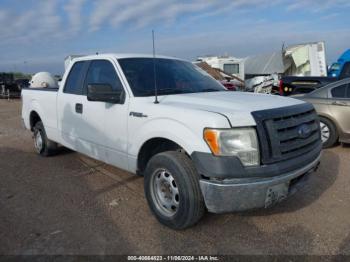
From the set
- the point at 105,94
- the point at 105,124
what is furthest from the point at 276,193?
the point at 105,124

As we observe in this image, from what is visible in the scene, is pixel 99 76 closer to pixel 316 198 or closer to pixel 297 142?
pixel 297 142

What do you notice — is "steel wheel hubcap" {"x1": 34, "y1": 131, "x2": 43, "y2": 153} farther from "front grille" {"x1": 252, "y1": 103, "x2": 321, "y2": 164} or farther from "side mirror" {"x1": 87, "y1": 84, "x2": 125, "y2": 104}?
"front grille" {"x1": 252, "y1": 103, "x2": 321, "y2": 164}

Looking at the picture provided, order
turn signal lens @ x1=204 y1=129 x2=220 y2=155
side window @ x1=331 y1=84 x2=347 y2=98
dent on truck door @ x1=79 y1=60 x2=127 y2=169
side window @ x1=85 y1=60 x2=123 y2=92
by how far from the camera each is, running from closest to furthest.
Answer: turn signal lens @ x1=204 y1=129 x2=220 y2=155, dent on truck door @ x1=79 y1=60 x2=127 y2=169, side window @ x1=85 y1=60 x2=123 y2=92, side window @ x1=331 y1=84 x2=347 y2=98

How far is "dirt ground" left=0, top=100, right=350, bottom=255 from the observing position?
3422mm

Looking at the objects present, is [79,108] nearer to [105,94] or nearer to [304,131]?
[105,94]

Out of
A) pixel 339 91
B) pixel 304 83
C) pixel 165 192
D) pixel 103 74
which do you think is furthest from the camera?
pixel 304 83

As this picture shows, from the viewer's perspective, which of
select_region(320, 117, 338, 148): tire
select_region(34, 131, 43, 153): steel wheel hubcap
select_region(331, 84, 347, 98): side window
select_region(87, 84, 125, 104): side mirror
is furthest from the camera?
select_region(331, 84, 347, 98): side window

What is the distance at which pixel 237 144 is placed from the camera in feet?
10.6

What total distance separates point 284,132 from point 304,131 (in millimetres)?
382

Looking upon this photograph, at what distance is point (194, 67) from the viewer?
5.34m

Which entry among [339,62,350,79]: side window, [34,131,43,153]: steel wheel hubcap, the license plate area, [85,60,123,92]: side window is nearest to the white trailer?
[339,62,350,79]: side window

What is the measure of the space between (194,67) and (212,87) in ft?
2.03

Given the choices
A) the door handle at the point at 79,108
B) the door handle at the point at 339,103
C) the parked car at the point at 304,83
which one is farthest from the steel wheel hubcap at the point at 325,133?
the door handle at the point at 79,108

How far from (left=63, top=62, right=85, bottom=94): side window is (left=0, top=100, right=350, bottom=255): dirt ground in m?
1.36
